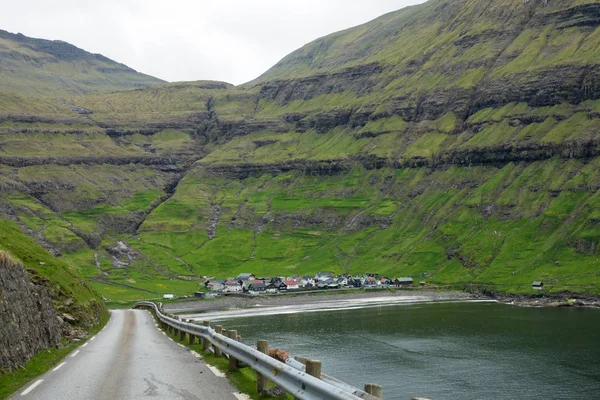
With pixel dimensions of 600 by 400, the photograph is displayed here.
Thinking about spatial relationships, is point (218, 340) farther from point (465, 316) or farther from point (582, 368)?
point (465, 316)

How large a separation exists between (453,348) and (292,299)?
11424 cm

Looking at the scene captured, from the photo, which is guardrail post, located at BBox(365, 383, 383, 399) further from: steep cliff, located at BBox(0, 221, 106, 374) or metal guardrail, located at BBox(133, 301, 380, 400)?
steep cliff, located at BBox(0, 221, 106, 374)

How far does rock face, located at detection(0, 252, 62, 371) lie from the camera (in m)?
26.4

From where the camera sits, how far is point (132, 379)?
2233 centimetres

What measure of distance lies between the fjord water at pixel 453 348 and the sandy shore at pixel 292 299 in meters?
41.2

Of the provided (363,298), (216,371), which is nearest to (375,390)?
(216,371)

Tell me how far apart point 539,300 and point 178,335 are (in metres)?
137

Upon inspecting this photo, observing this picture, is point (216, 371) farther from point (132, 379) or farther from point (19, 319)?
point (19, 319)

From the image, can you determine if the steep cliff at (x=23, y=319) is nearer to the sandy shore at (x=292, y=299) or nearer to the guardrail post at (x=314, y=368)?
the guardrail post at (x=314, y=368)

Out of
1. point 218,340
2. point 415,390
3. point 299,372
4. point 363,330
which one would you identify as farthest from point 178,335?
point 363,330

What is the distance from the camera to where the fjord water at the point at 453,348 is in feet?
185

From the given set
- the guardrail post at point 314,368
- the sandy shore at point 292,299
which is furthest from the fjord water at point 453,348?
the sandy shore at point 292,299

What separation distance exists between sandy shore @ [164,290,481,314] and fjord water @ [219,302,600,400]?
41244 mm

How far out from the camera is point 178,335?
4525cm
